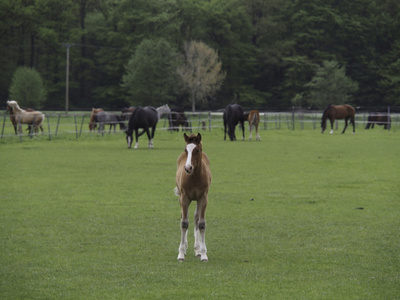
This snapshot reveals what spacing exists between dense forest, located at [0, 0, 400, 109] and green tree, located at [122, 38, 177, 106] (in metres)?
0.40

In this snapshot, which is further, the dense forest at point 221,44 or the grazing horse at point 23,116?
the dense forest at point 221,44

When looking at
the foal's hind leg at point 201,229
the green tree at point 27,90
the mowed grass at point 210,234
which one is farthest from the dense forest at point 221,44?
the foal's hind leg at point 201,229

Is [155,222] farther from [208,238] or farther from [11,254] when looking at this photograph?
[11,254]

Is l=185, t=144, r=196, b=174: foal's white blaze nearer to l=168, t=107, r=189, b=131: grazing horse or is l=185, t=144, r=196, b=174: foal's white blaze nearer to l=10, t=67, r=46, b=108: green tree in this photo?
l=168, t=107, r=189, b=131: grazing horse

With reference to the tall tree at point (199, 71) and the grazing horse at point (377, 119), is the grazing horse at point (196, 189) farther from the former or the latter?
the tall tree at point (199, 71)

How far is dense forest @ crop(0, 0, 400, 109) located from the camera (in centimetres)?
7694

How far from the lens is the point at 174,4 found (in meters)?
81.4

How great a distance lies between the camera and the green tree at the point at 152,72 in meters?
71.3

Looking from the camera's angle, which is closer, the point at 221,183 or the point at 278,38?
the point at 221,183

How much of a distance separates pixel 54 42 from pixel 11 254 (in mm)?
71641

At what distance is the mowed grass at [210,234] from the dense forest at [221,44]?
192ft

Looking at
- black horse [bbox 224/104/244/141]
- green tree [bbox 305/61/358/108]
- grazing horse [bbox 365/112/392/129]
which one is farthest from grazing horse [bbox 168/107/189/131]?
green tree [bbox 305/61/358/108]

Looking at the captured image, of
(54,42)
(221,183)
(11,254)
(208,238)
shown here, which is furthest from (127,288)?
(54,42)

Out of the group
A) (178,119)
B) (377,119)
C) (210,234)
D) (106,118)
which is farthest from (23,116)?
(377,119)
